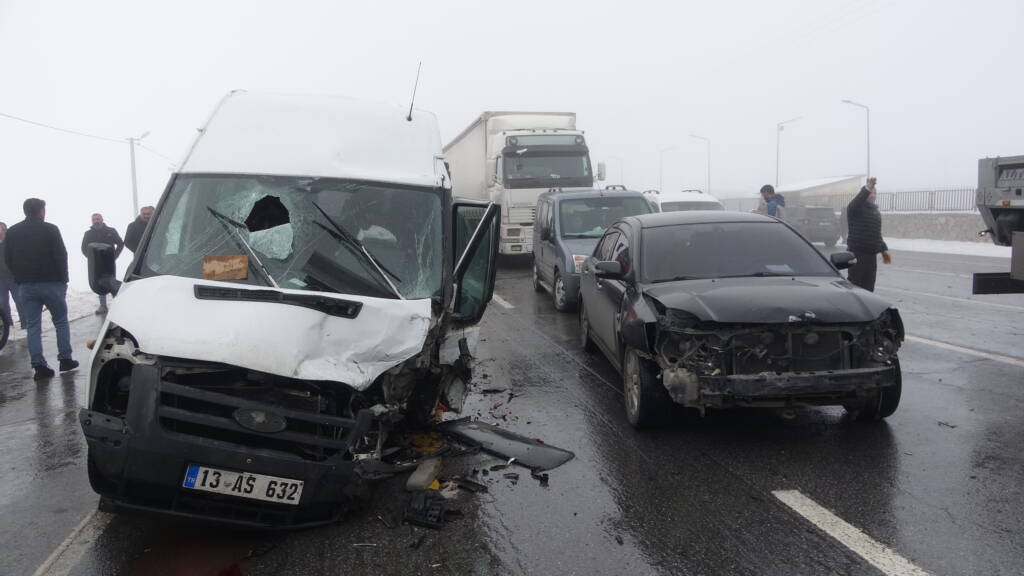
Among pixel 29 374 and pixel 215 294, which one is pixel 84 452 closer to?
pixel 215 294

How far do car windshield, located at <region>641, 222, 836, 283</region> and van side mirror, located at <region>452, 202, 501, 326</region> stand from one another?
4.43ft

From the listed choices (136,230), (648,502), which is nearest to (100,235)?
(136,230)

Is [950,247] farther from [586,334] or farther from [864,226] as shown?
[586,334]

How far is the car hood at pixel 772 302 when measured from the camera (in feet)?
15.5

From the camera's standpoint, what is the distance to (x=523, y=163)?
17953mm

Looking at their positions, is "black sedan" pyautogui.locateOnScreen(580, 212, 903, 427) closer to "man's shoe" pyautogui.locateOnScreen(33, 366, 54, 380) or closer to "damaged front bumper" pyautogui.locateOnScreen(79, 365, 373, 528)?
"damaged front bumper" pyautogui.locateOnScreen(79, 365, 373, 528)

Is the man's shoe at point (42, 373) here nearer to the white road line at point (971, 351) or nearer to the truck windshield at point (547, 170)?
the white road line at point (971, 351)

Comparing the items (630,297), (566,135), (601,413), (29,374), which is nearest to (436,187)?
(630,297)

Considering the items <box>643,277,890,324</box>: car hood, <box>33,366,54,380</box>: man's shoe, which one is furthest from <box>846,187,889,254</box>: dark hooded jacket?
<box>33,366,54,380</box>: man's shoe

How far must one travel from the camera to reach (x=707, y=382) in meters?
4.70

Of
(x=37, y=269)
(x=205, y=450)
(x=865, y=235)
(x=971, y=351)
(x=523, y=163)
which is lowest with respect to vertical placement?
(x=971, y=351)

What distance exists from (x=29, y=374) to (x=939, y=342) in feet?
35.5

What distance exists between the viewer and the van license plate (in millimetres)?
3396

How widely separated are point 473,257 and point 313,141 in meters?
1.52
